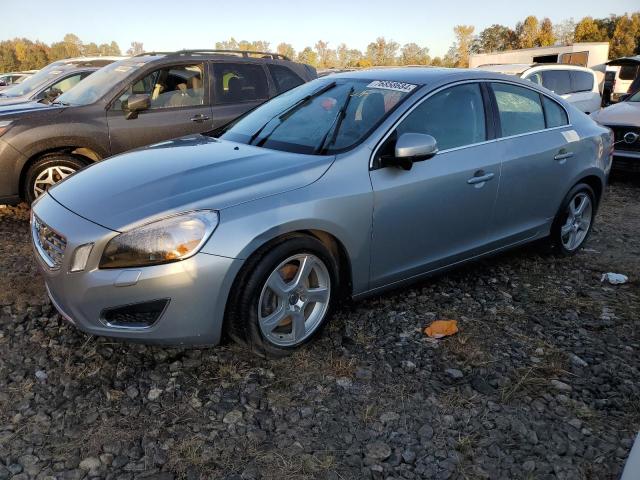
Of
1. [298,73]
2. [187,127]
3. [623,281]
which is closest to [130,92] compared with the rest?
[187,127]

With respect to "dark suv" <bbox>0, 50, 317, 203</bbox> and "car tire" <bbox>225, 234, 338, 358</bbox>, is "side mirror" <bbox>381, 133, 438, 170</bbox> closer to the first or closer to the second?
"car tire" <bbox>225, 234, 338, 358</bbox>

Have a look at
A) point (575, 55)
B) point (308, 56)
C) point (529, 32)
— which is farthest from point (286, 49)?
point (575, 55)

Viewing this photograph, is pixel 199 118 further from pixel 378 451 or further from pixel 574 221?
pixel 378 451

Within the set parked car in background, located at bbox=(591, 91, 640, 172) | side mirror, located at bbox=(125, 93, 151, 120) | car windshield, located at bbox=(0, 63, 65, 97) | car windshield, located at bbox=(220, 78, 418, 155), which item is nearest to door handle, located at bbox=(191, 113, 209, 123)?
side mirror, located at bbox=(125, 93, 151, 120)

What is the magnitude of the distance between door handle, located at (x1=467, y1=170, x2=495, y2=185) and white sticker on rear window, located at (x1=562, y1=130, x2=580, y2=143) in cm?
104

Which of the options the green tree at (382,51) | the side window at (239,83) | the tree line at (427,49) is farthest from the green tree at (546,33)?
the side window at (239,83)

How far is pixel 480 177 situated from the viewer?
3691mm

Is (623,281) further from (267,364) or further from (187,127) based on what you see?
(187,127)

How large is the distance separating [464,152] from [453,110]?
0.31 m

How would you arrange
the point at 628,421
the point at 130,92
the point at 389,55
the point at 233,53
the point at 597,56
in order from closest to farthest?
the point at 628,421 < the point at 130,92 < the point at 233,53 < the point at 597,56 < the point at 389,55

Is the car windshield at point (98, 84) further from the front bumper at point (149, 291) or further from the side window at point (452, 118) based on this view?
the side window at point (452, 118)

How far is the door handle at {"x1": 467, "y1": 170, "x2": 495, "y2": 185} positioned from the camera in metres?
3.64

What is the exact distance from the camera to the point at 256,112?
4215 mm

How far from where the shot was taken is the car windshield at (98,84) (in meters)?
5.90
